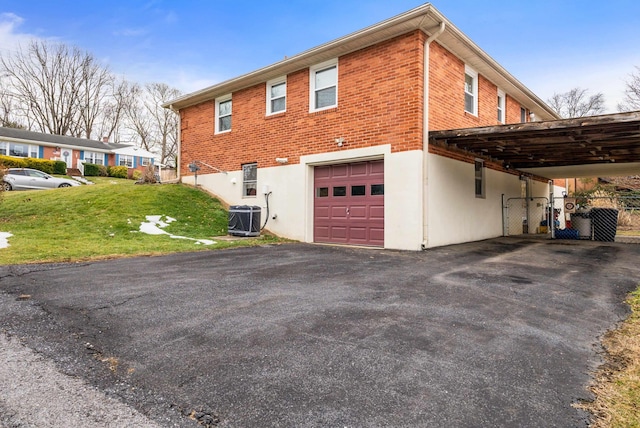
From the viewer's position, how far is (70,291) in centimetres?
442

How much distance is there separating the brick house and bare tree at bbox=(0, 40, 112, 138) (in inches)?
1272

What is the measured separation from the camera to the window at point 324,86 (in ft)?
34.4

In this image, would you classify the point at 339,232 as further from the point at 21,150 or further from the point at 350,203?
the point at 21,150

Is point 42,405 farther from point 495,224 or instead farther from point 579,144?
point 495,224

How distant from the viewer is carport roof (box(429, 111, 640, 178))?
7.50 m

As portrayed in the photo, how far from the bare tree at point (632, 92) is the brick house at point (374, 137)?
18.6 m

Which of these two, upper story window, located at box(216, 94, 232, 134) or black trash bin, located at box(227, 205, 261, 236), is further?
upper story window, located at box(216, 94, 232, 134)

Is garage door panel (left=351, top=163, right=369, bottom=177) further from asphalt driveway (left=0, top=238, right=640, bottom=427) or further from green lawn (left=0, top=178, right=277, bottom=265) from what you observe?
asphalt driveway (left=0, top=238, right=640, bottom=427)

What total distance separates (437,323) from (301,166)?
8.13m

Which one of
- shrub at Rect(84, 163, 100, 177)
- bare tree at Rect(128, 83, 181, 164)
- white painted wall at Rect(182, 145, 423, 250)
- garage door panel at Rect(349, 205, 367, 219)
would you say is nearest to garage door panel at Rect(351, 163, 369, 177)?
white painted wall at Rect(182, 145, 423, 250)

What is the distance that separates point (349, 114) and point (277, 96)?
11.0 ft

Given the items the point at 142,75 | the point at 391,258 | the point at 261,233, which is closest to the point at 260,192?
the point at 261,233

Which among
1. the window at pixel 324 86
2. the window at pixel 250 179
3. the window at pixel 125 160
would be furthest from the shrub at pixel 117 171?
the window at pixel 324 86

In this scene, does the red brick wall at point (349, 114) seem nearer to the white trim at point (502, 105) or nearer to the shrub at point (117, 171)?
the white trim at point (502, 105)
